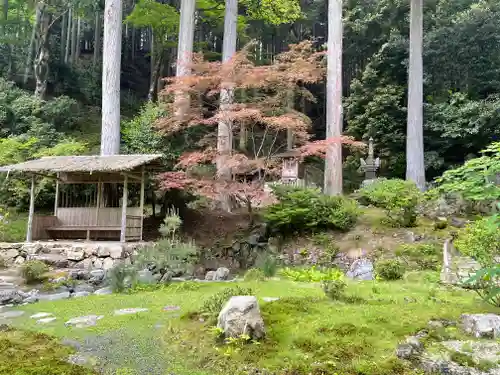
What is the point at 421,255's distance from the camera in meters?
10.4

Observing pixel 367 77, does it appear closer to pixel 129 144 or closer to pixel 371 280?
pixel 129 144

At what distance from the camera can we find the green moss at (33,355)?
340cm

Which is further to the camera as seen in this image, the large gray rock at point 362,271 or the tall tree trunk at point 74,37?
the tall tree trunk at point 74,37

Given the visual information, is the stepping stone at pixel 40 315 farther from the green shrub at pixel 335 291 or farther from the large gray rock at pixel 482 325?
the large gray rock at pixel 482 325

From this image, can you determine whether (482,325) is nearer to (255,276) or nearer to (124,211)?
(255,276)

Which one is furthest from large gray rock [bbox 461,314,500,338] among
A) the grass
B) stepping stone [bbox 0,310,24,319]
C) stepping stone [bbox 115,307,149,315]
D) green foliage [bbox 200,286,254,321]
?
stepping stone [bbox 0,310,24,319]

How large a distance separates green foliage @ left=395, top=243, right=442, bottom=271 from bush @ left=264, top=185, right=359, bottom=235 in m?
2.01

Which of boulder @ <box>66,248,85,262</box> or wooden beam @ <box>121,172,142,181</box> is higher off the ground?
wooden beam @ <box>121,172,142,181</box>

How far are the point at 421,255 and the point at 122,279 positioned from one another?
22.8 feet

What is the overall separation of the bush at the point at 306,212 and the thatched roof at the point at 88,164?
3700mm

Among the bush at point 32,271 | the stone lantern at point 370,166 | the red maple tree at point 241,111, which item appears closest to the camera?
the bush at point 32,271

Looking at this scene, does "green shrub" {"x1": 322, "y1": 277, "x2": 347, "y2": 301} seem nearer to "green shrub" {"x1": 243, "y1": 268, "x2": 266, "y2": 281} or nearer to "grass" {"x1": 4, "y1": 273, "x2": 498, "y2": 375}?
"grass" {"x1": 4, "y1": 273, "x2": 498, "y2": 375}

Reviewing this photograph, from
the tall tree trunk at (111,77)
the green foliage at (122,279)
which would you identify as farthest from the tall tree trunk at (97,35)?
the green foliage at (122,279)

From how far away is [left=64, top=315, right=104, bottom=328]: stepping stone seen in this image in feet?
16.9
